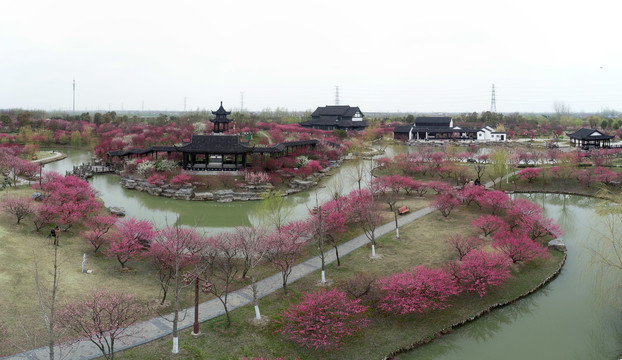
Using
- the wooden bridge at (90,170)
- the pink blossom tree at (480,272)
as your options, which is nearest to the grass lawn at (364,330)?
the pink blossom tree at (480,272)

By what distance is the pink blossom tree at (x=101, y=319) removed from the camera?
10.8 metres

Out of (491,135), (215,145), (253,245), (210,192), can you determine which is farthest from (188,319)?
(491,135)

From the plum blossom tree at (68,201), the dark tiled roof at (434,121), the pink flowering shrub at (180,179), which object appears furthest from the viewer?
the dark tiled roof at (434,121)

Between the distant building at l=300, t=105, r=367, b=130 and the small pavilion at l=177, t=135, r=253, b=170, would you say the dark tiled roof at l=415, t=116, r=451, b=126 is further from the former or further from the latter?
the small pavilion at l=177, t=135, r=253, b=170

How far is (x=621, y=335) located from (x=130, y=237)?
18.5 meters

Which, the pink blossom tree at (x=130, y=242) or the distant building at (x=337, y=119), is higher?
the distant building at (x=337, y=119)

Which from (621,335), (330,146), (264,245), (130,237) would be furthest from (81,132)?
(621,335)

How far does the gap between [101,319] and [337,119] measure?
7061 centimetres

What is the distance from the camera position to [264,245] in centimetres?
1616

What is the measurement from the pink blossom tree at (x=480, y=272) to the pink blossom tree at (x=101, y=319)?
11.5 m

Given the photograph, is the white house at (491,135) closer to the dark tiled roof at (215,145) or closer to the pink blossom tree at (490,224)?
the dark tiled roof at (215,145)

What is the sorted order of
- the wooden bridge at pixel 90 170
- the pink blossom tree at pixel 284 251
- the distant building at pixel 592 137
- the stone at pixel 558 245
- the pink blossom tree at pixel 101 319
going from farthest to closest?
1. the distant building at pixel 592 137
2. the wooden bridge at pixel 90 170
3. the stone at pixel 558 245
4. the pink blossom tree at pixel 284 251
5. the pink blossom tree at pixel 101 319

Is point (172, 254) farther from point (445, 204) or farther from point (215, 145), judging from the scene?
point (215, 145)

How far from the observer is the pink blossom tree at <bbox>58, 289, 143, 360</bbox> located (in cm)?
1079
